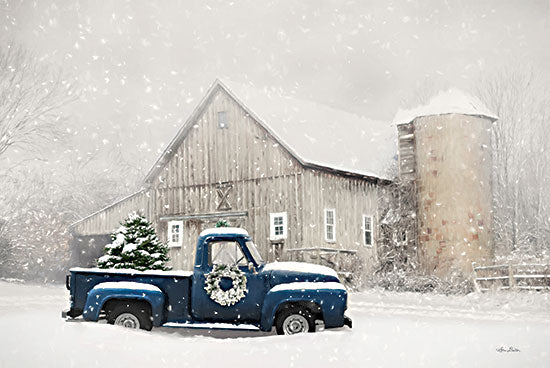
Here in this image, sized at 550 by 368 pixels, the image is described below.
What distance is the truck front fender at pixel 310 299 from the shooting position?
1120cm

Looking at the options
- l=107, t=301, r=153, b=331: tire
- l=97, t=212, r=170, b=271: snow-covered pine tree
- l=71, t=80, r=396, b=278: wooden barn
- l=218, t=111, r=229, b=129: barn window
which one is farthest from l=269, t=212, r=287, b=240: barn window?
l=107, t=301, r=153, b=331: tire

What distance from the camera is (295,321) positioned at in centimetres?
1127

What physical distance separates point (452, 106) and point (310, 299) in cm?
1591

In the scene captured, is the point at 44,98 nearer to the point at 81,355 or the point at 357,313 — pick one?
the point at 357,313

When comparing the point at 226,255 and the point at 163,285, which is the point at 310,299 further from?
the point at 163,285

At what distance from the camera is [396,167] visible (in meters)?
27.9

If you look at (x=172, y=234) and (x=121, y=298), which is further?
(x=172, y=234)

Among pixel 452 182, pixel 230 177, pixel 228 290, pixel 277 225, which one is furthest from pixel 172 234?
pixel 228 290

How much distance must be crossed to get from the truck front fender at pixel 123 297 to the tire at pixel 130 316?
0.15 metres

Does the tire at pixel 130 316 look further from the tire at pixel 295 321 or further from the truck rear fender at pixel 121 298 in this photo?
the tire at pixel 295 321

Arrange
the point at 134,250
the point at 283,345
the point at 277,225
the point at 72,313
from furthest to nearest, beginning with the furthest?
the point at 277,225, the point at 134,250, the point at 72,313, the point at 283,345

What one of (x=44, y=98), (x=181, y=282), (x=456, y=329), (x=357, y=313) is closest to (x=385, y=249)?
(x=357, y=313)

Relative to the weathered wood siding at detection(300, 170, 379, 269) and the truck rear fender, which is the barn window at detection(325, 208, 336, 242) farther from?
the truck rear fender

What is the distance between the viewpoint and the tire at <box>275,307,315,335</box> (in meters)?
11.2
